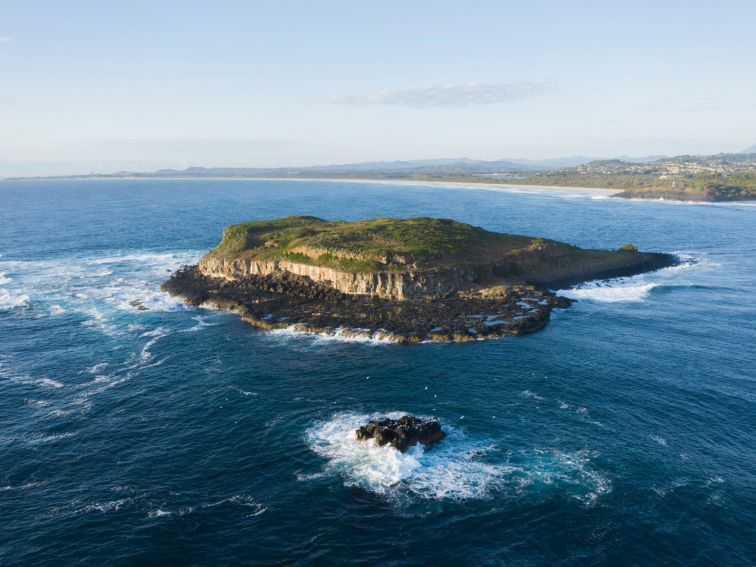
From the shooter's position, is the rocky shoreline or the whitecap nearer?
the rocky shoreline

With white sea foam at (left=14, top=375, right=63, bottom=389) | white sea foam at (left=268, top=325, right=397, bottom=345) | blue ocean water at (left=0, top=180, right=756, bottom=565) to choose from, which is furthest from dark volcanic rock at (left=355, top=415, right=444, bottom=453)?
white sea foam at (left=14, top=375, right=63, bottom=389)

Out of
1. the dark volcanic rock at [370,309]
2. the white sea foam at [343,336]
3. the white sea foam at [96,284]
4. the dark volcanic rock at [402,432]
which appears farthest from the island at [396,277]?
the dark volcanic rock at [402,432]

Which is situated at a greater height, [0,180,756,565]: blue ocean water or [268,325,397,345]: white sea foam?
[268,325,397,345]: white sea foam

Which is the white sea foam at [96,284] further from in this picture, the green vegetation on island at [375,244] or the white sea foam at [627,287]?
the white sea foam at [627,287]

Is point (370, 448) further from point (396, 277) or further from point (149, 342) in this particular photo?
point (396, 277)

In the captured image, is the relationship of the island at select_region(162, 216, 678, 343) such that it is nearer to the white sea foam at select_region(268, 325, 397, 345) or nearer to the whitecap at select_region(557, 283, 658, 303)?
the white sea foam at select_region(268, 325, 397, 345)

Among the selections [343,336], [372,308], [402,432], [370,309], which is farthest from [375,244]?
[402,432]
